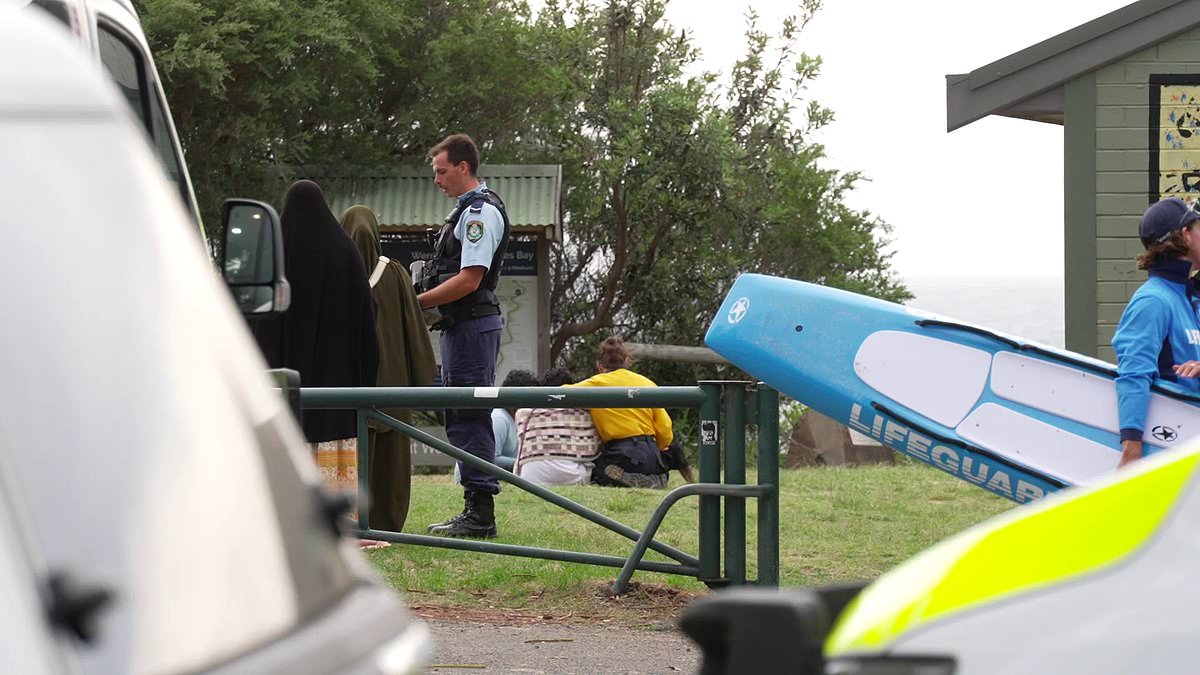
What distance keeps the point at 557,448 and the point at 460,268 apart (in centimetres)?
402

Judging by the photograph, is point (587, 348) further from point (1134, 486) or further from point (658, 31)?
point (1134, 486)

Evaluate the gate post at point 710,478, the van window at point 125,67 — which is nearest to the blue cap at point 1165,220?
the gate post at point 710,478

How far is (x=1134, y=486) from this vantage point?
75.3 inches

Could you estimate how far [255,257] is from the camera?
4184 millimetres

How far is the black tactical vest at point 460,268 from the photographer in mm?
8094

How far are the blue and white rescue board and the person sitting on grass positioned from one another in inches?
104

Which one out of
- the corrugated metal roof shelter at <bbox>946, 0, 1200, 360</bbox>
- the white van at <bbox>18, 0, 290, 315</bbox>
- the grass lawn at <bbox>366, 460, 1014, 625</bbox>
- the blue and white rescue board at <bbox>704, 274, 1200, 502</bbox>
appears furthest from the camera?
the corrugated metal roof shelter at <bbox>946, 0, 1200, 360</bbox>

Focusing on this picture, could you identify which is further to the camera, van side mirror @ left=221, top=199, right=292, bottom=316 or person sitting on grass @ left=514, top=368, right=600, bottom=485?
person sitting on grass @ left=514, top=368, right=600, bottom=485

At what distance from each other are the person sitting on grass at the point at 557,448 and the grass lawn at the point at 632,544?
313 millimetres

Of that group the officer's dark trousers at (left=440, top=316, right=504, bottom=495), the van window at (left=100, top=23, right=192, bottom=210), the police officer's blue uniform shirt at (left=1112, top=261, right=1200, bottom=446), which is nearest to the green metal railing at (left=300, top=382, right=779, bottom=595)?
the officer's dark trousers at (left=440, top=316, right=504, bottom=495)

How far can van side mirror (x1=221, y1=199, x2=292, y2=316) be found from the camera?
4.18m

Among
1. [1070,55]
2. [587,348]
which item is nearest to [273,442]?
[1070,55]

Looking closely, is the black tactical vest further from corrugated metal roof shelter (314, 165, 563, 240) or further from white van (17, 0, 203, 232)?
corrugated metal roof shelter (314, 165, 563, 240)

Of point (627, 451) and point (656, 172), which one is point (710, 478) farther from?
point (656, 172)
